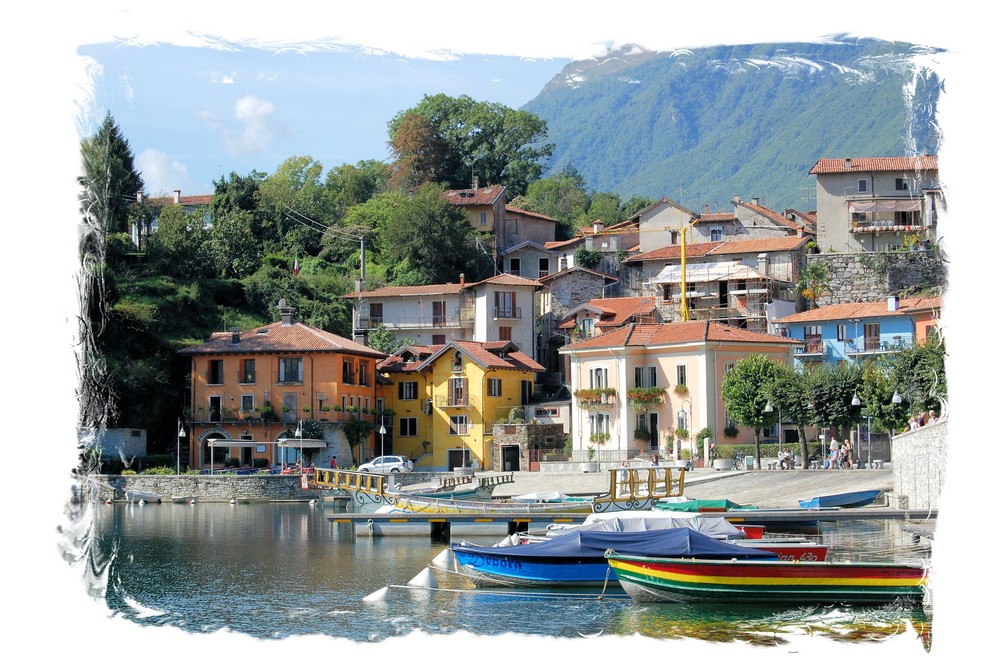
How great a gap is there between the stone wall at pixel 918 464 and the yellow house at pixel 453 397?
1185 inches

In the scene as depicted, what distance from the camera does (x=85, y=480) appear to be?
8664mm

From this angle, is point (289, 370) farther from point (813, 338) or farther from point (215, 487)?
point (813, 338)

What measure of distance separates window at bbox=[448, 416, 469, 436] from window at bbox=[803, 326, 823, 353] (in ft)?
58.7

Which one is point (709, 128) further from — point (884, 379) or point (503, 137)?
point (503, 137)

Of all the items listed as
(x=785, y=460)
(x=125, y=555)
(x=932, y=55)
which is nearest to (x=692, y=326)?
(x=785, y=460)

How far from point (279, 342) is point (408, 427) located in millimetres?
8498

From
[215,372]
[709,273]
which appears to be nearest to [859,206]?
[709,273]

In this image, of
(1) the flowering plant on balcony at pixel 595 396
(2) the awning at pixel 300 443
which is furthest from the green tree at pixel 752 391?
(2) the awning at pixel 300 443

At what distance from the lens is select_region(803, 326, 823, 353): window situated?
205 ft

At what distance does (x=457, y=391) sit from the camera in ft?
207

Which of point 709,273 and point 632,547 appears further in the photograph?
point 709,273

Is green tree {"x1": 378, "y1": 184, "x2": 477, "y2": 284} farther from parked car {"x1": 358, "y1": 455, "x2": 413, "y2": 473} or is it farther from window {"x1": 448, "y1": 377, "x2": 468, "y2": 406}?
parked car {"x1": 358, "y1": 455, "x2": 413, "y2": 473}

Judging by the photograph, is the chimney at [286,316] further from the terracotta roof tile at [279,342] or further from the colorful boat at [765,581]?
the colorful boat at [765,581]

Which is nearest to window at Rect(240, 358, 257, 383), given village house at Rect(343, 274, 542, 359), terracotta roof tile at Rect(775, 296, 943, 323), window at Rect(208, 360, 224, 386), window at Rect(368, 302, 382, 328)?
window at Rect(208, 360, 224, 386)
